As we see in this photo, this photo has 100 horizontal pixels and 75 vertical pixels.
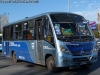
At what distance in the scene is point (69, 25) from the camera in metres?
10.3

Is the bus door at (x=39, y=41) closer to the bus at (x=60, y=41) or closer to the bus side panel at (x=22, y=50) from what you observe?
the bus at (x=60, y=41)

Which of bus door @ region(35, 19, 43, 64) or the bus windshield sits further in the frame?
bus door @ region(35, 19, 43, 64)

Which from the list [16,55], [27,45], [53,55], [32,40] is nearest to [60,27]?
[53,55]

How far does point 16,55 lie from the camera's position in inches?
590

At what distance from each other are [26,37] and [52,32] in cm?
329

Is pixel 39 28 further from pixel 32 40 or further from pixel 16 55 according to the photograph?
pixel 16 55

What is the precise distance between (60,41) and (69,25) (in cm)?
111

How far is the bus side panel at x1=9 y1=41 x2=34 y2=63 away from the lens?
496 inches

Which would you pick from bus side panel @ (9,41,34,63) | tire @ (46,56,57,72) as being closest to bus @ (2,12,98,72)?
tire @ (46,56,57,72)

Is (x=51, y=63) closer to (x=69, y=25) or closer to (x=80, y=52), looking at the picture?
(x=80, y=52)

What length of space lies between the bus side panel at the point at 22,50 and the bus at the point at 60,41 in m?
0.16

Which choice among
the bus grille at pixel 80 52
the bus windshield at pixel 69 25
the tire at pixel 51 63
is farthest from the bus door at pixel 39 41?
the bus grille at pixel 80 52

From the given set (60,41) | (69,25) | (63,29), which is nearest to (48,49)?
(60,41)

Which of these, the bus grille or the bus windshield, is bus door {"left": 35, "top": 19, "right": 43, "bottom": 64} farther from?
the bus grille
